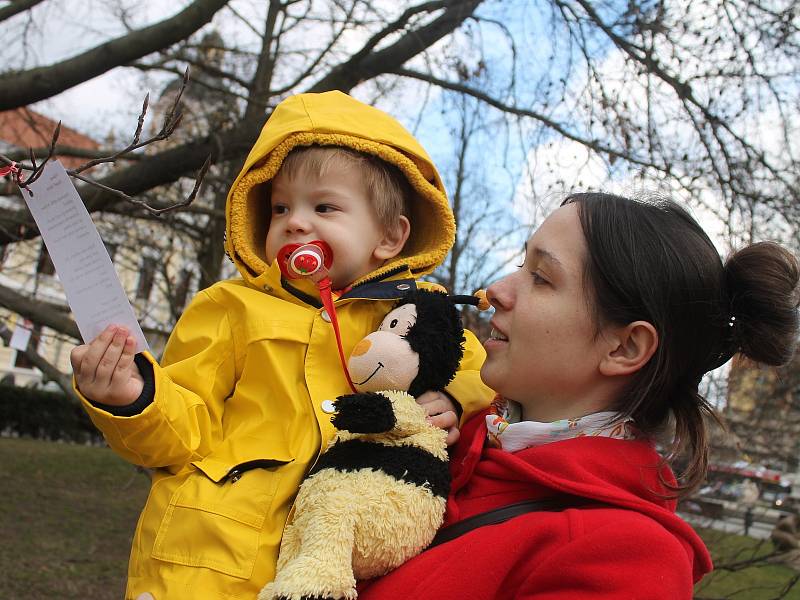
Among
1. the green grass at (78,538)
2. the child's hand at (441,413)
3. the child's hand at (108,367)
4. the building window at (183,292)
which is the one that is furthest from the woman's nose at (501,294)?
the building window at (183,292)

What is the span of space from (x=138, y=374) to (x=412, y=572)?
71cm

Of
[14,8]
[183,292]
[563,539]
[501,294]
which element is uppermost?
[14,8]

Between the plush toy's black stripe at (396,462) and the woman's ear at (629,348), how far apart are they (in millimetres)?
390

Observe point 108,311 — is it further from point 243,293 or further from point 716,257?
point 716,257

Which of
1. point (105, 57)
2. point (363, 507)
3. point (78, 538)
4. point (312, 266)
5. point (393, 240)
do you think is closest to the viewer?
point (363, 507)

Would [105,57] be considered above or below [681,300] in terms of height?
above

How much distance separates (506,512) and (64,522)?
959 cm

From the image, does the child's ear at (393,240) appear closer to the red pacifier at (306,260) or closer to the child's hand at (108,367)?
the red pacifier at (306,260)

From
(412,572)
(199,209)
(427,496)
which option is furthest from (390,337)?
(199,209)

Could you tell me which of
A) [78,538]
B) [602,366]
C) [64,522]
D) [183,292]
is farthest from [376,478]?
[64,522]

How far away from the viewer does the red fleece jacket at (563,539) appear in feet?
3.95

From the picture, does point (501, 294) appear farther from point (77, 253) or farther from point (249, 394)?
point (77, 253)

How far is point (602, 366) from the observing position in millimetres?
1523

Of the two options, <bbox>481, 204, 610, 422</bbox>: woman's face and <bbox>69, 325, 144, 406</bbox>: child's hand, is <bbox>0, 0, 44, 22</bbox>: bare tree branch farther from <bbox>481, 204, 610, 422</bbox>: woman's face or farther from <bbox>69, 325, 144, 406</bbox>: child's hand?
<bbox>481, 204, 610, 422</bbox>: woman's face
